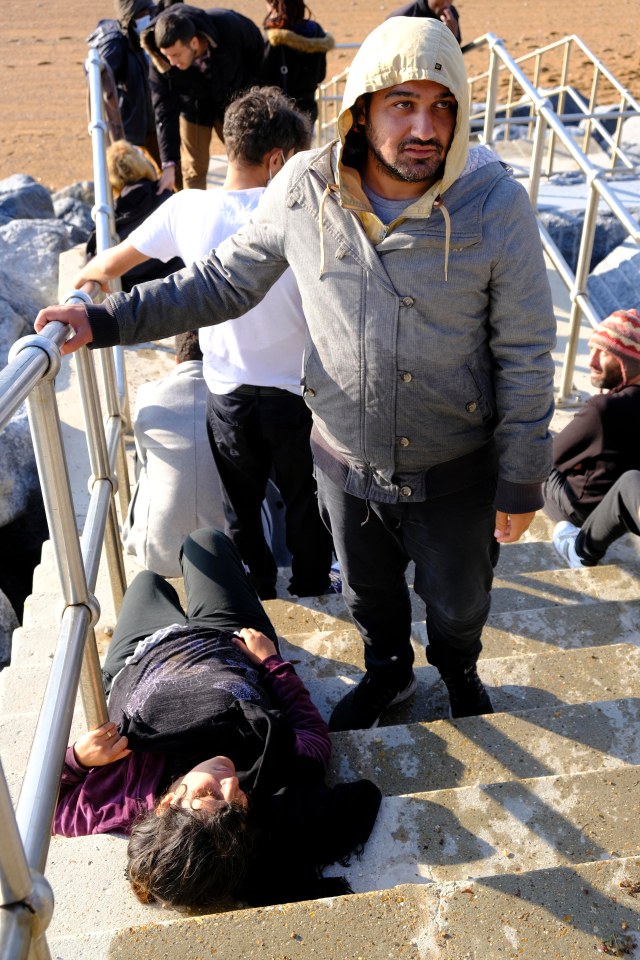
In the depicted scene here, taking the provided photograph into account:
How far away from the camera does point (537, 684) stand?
8.55ft

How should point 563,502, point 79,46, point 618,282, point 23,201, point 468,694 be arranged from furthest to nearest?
point 79,46
point 23,201
point 618,282
point 563,502
point 468,694

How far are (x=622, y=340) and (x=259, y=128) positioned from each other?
4.70 feet

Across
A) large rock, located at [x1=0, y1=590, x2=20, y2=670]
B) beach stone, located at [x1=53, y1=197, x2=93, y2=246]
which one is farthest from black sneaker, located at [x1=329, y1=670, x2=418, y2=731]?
beach stone, located at [x1=53, y1=197, x2=93, y2=246]

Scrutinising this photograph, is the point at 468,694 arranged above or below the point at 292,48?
below

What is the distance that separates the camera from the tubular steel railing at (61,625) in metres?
1.20

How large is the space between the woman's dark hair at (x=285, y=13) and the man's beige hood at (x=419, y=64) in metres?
3.55

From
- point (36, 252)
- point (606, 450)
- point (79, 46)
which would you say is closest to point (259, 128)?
point (606, 450)

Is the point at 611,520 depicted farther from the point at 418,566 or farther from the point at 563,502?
the point at 418,566

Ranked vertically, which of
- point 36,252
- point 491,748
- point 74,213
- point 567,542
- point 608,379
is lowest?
point 74,213

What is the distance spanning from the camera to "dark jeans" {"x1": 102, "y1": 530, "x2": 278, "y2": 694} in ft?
8.09

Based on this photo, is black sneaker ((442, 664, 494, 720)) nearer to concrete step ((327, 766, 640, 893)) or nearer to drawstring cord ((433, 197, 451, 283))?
concrete step ((327, 766, 640, 893))

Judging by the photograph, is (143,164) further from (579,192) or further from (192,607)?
(579,192)

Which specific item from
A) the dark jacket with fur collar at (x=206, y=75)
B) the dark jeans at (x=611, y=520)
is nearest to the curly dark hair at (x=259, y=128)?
the dark jeans at (x=611, y=520)

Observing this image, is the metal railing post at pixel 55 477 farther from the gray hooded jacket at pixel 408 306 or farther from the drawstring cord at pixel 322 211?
the drawstring cord at pixel 322 211
